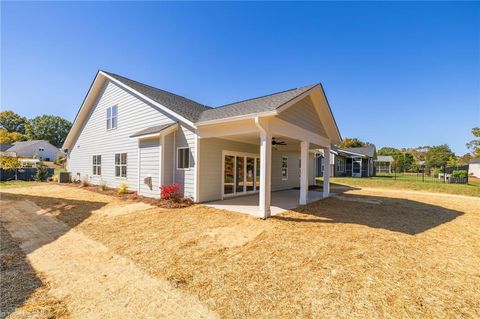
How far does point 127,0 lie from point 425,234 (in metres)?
14.5

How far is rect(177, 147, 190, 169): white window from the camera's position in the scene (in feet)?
30.4

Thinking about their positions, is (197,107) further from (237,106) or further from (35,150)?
(35,150)

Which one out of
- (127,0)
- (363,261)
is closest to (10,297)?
(363,261)

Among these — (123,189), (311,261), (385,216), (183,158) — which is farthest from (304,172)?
(123,189)

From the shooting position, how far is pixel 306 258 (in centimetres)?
409

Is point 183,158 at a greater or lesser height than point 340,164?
greater

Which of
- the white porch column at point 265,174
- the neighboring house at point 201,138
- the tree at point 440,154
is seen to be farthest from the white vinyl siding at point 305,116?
the tree at point 440,154

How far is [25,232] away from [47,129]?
82092mm

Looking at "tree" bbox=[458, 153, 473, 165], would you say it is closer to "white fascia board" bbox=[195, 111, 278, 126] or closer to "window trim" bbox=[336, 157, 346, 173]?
"window trim" bbox=[336, 157, 346, 173]

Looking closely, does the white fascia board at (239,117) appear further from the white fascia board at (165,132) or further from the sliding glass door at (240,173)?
the sliding glass door at (240,173)

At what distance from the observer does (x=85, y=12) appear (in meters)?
9.36

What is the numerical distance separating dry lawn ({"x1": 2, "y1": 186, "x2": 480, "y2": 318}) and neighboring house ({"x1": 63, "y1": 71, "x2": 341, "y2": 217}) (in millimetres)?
1986

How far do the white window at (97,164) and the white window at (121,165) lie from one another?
98.0 inches

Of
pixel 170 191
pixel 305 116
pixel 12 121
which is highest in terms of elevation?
pixel 12 121
